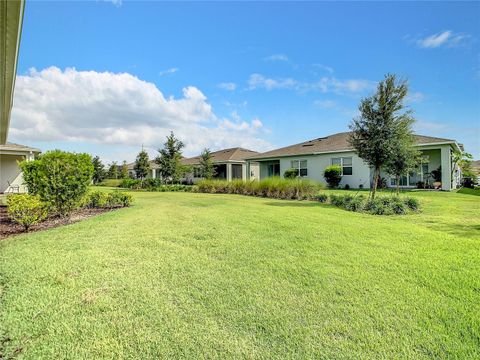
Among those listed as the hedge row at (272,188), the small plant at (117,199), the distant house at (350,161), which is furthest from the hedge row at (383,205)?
the small plant at (117,199)

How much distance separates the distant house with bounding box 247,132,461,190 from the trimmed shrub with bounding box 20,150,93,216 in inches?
610

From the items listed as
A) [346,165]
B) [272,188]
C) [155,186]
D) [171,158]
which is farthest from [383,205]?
[155,186]

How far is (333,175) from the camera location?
70.7 ft

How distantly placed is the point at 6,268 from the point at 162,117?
22.0 meters

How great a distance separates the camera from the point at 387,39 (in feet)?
45.3

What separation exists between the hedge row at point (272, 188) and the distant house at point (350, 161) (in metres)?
4.96

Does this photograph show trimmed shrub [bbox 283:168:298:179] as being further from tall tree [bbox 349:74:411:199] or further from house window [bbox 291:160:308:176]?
tall tree [bbox 349:74:411:199]

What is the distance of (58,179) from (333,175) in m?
19.3

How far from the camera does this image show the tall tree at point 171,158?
82.8ft

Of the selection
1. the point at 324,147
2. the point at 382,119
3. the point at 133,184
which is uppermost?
the point at 324,147

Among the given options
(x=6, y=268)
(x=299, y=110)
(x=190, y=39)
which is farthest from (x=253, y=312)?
(x=299, y=110)

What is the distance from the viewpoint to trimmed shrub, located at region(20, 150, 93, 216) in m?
7.81

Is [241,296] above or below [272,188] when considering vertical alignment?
below

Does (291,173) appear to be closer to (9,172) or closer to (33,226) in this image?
(33,226)
